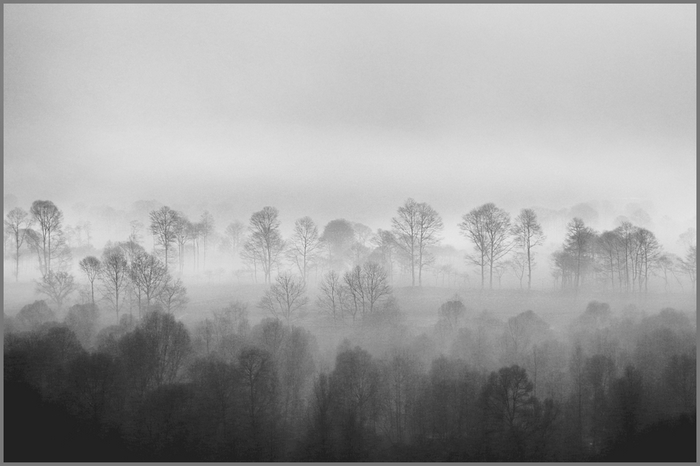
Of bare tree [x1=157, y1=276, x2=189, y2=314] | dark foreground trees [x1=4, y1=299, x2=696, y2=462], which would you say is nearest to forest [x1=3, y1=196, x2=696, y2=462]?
dark foreground trees [x1=4, y1=299, x2=696, y2=462]

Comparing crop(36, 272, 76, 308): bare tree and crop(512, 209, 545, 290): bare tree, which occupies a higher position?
crop(512, 209, 545, 290): bare tree

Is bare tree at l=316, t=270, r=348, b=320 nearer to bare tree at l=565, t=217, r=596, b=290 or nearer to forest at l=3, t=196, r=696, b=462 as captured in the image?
forest at l=3, t=196, r=696, b=462

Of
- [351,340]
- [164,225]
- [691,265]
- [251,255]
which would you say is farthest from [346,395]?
[691,265]

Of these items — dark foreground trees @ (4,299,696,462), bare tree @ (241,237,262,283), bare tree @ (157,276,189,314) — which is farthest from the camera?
bare tree @ (241,237,262,283)

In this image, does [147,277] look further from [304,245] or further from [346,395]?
[346,395]

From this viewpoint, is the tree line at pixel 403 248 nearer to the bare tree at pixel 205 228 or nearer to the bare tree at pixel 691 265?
the bare tree at pixel 691 265

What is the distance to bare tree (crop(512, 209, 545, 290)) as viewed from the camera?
1182 inches

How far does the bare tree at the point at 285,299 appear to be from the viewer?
27.7 m

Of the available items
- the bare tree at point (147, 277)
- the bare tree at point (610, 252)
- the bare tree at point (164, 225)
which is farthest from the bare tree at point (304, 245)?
the bare tree at point (610, 252)

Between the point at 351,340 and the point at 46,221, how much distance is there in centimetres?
2873

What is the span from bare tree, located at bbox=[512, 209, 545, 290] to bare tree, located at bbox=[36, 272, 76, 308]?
36287 mm

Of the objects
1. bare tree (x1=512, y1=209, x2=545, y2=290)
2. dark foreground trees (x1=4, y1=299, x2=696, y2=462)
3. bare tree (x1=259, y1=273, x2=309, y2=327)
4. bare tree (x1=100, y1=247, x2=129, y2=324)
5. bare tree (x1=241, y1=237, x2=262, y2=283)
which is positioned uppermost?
bare tree (x1=512, y1=209, x2=545, y2=290)

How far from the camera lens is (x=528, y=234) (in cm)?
3075

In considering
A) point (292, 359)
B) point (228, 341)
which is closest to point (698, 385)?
point (292, 359)
